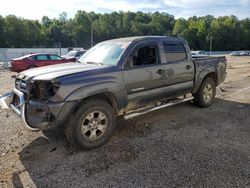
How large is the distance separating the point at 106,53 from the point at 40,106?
1.88 meters

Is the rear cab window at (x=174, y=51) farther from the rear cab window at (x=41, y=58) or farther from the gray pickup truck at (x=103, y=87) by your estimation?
the rear cab window at (x=41, y=58)

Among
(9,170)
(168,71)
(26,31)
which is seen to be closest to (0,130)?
(9,170)

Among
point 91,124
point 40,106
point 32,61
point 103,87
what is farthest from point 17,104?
point 32,61

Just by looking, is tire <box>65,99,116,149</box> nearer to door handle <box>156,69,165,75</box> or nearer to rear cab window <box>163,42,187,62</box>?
door handle <box>156,69,165,75</box>

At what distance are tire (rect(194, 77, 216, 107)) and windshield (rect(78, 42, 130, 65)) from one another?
2.67 meters

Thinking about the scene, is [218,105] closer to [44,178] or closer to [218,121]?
[218,121]

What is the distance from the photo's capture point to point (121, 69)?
4617 millimetres

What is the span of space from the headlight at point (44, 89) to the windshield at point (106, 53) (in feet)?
4.16

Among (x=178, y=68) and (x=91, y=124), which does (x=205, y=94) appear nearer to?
(x=178, y=68)

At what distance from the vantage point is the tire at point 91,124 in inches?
162

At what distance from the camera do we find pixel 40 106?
3.91 meters

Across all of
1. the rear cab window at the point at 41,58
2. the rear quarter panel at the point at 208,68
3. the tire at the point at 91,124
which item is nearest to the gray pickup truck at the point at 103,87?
the tire at the point at 91,124

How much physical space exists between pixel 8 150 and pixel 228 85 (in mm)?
8836

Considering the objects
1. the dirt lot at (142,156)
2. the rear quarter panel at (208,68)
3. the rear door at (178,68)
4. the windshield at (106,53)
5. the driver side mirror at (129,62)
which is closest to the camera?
the dirt lot at (142,156)
